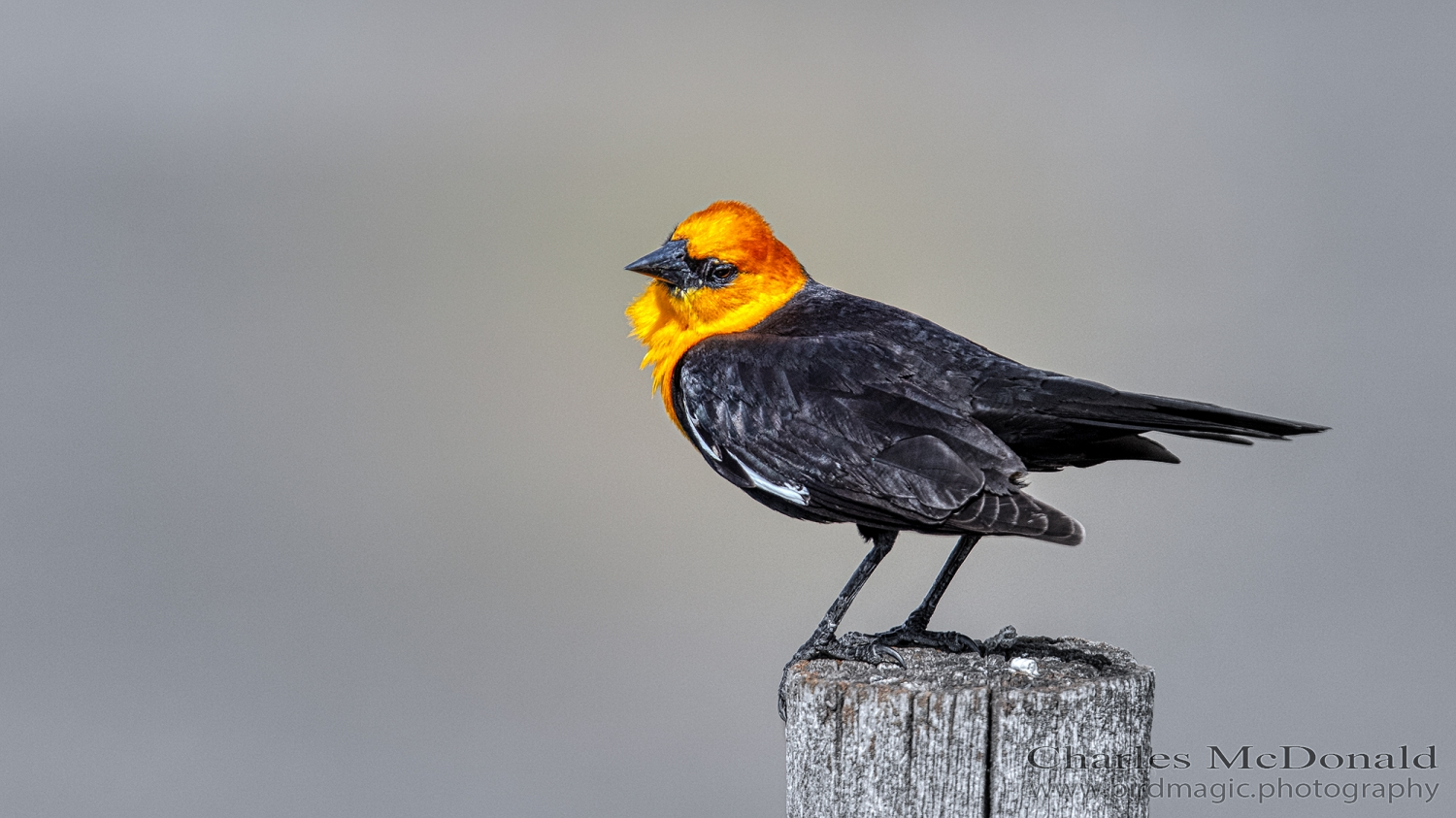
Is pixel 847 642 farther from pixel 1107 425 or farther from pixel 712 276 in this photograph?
pixel 712 276

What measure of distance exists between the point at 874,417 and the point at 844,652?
2.36 feet

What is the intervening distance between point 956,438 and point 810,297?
1.05m

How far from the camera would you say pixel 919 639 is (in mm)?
3955

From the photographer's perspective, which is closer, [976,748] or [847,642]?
[976,748]

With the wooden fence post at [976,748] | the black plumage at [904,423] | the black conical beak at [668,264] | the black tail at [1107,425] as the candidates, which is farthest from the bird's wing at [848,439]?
the wooden fence post at [976,748]

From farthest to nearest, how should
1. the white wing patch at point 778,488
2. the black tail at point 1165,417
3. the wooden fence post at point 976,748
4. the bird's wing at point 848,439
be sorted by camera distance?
the white wing patch at point 778,488, the bird's wing at point 848,439, the black tail at point 1165,417, the wooden fence post at point 976,748

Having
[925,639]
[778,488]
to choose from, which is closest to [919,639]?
[925,639]

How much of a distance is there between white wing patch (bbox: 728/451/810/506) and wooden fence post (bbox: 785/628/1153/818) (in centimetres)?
69

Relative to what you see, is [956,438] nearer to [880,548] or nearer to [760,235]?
[880,548]

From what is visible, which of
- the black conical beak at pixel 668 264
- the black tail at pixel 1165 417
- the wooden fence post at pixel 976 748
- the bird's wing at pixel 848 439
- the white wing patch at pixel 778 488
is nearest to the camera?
the wooden fence post at pixel 976 748

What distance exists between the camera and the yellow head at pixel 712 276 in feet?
14.6

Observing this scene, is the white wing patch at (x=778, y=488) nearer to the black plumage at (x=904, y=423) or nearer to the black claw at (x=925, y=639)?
the black plumage at (x=904, y=423)

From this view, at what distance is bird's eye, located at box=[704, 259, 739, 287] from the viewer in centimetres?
446

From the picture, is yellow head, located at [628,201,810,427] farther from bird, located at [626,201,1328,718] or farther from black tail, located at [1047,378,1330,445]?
black tail, located at [1047,378,1330,445]
